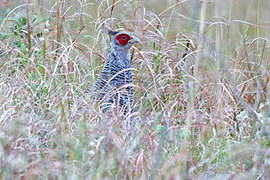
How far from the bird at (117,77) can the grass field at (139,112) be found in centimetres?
13

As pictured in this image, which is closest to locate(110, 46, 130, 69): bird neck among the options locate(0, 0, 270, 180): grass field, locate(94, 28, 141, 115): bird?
locate(94, 28, 141, 115): bird

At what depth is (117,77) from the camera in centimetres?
488

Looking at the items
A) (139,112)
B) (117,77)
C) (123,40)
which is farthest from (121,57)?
(139,112)

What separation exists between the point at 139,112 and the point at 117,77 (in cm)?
77

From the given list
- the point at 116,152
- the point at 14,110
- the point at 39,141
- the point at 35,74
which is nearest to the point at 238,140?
the point at 116,152

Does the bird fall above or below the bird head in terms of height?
below

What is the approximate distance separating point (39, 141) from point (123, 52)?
1.80m

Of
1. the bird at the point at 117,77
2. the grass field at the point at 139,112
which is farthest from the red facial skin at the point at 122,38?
the grass field at the point at 139,112

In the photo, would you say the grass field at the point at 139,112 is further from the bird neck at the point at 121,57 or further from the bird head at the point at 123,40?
the bird neck at the point at 121,57

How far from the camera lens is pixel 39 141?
364 centimetres

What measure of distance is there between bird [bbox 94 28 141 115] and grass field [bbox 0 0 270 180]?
133mm

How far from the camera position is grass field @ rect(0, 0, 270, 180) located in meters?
3.05

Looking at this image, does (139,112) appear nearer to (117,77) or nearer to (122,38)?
(117,77)

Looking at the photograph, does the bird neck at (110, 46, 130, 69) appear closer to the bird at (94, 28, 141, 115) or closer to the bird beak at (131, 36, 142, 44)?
the bird at (94, 28, 141, 115)
